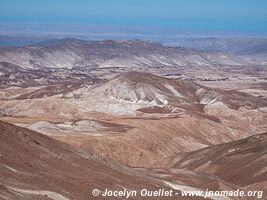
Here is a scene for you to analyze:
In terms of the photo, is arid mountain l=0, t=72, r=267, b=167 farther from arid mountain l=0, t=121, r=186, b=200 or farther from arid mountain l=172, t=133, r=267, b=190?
arid mountain l=0, t=121, r=186, b=200

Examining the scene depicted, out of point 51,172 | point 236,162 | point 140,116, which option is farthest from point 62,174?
point 140,116

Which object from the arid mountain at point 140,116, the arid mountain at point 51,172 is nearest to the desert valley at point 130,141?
the arid mountain at point 51,172

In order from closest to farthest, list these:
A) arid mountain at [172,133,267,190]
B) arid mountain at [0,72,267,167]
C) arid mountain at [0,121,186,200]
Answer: arid mountain at [0,121,186,200] < arid mountain at [172,133,267,190] < arid mountain at [0,72,267,167]

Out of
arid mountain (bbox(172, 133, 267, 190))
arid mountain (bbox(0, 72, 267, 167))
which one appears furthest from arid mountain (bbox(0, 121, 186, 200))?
arid mountain (bbox(0, 72, 267, 167))

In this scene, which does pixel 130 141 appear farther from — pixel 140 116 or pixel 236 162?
pixel 140 116

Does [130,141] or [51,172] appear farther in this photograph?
[130,141]

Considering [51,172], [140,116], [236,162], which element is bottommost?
[140,116]

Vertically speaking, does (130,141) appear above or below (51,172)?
below

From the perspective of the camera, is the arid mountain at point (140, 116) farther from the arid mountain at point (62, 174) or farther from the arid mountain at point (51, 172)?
the arid mountain at point (51, 172)

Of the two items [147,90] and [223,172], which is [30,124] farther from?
[147,90]

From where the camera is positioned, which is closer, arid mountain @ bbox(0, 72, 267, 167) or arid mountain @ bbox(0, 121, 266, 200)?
arid mountain @ bbox(0, 121, 266, 200)

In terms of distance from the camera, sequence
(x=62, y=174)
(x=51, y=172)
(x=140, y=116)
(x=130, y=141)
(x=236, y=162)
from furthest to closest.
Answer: (x=140, y=116) → (x=130, y=141) → (x=236, y=162) → (x=62, y=174) → (x=51, y=172)

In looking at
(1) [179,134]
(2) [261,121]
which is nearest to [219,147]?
(1) [179,134]
